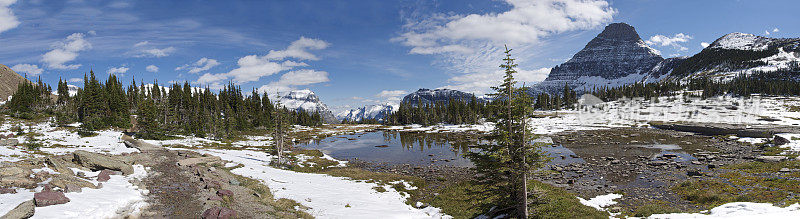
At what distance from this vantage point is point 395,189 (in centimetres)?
3092

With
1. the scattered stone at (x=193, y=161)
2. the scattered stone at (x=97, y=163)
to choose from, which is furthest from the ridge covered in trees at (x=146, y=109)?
the scattered stone at (x=97, y=163)

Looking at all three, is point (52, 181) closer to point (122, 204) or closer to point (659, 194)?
point (122, 204)

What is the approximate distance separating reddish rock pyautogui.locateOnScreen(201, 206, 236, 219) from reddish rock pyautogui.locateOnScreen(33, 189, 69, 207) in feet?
23.1

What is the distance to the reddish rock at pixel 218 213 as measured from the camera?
16572 millimetres

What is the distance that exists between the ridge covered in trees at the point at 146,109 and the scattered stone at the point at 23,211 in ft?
115

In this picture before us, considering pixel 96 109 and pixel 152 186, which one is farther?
pixel 96 109

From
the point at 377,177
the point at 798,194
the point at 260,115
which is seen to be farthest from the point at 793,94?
the point at 260,115

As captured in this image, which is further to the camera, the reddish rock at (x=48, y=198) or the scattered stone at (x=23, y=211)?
the reddish rock at (x=48, y=198)

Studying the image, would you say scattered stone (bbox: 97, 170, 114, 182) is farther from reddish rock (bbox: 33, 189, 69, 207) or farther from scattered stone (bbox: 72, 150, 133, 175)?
reddish rock (bbox: 33, 189, 69, 207)

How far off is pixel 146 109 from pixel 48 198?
63.2 meters

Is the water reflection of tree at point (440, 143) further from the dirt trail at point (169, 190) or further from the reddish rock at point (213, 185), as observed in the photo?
the dirt trail at point (169, 190)

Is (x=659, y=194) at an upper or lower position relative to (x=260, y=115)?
lower

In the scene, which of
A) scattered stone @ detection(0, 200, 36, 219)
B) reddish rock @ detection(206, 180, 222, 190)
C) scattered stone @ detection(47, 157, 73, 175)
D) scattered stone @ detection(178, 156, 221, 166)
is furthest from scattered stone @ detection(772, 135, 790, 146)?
scattered stone @ detection(47, 157, 73, 175)

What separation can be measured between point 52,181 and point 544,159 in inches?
1212
